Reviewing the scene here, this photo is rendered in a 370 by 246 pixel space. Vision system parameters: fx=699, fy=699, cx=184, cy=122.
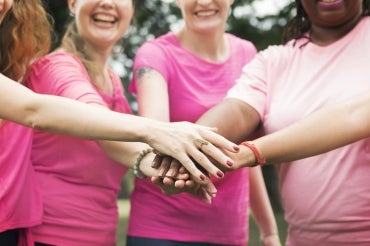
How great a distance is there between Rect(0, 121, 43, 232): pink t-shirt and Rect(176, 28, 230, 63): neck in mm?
994

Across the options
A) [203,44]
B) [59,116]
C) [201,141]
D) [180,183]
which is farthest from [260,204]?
[59,116]

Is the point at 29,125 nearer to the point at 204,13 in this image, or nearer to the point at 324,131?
the point at 324,131

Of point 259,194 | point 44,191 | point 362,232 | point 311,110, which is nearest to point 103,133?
point 44,191

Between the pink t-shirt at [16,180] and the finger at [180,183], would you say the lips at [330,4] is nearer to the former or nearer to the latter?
the finger at [180,183]

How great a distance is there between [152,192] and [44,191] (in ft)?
1.82

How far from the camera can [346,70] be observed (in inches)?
113

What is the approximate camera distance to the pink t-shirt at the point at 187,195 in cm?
337

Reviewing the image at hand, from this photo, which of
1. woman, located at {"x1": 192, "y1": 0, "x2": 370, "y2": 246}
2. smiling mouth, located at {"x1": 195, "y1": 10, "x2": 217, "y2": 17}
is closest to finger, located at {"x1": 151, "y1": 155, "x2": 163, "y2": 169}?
woman, located at {"x1": 192, "y1": 0, "x2": 370, "y2": 246}

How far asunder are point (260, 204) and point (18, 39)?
5.37 ft

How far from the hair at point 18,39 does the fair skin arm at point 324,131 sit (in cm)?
114

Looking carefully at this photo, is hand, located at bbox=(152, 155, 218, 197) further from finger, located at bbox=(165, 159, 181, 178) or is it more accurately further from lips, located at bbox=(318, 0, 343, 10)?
lips, located at bbox=(318, 0, 343, 10)

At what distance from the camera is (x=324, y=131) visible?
2729 millimetres

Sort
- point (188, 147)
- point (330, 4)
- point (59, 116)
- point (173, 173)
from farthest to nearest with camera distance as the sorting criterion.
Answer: point (330, 4)
point (173, 173)
point (188, 147)
point (59, 116)

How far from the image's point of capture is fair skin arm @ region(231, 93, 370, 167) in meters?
2.70
